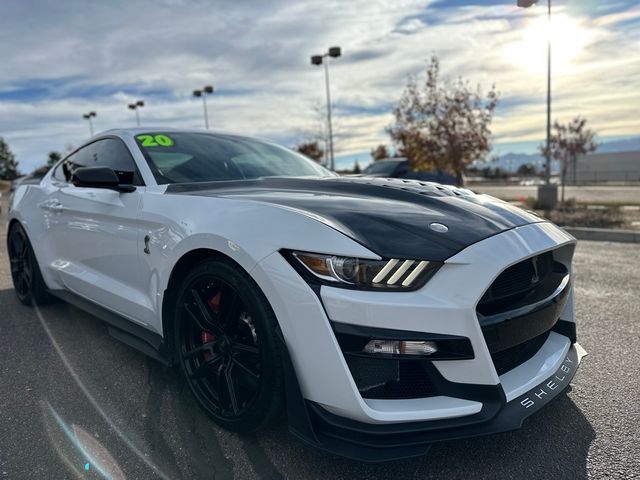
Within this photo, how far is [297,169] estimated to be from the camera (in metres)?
3.57

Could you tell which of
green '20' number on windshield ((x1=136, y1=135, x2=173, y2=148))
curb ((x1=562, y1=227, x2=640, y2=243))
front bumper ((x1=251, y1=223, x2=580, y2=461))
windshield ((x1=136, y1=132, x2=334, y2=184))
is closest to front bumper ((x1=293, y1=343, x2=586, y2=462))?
front bumper ((x1=251, y1=223, x2=580, y2=461))

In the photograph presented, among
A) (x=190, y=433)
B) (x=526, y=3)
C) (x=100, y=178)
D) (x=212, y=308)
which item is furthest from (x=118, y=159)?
(x=526, y=3)

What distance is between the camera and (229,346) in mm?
2213

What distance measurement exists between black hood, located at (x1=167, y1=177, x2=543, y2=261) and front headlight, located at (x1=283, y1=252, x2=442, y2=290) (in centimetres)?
3

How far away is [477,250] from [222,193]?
4.33ft

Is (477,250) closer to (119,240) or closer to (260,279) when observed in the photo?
(260,279)

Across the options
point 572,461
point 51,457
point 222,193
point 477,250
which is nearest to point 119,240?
point 222,193

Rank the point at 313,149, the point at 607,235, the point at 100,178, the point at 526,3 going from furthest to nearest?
the point at 313,149 → the point at 526,3 → the point at 607,235 → the point at 100,178

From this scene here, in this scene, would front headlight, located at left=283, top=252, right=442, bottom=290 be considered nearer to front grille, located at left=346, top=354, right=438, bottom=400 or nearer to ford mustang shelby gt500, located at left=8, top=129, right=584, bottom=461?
ford mustang shelby gt500, located at left=8, top=129, right=584, bottom=461

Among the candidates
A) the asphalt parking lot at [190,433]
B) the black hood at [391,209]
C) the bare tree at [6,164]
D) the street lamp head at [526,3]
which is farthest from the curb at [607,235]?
the bare tree at [6,164]

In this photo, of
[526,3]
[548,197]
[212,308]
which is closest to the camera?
[212,308]

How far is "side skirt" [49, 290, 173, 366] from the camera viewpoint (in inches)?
102

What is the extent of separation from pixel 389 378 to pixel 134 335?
1626 mm

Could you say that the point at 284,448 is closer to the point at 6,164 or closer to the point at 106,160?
the point at 106,160
